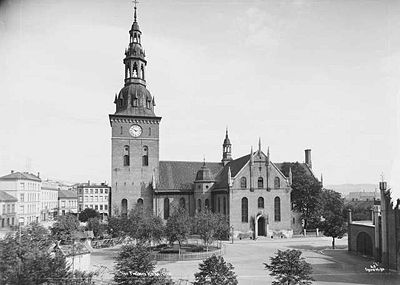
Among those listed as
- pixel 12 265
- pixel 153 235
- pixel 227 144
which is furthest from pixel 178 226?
pixel 227 144

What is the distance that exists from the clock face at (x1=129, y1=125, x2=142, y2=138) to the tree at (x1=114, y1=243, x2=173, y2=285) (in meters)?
25.3

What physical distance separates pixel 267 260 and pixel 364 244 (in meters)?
6.46

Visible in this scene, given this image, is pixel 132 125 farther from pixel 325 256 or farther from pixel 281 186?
pixel 325 256

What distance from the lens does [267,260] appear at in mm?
21578

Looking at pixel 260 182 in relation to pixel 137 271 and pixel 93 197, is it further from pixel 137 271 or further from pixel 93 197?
pixel 93 197

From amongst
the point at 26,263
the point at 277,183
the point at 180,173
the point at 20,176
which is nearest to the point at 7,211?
the point at 20,176

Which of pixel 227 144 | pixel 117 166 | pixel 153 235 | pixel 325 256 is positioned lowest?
pixel 325 256

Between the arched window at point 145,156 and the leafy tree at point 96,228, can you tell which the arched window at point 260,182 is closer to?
the arched window at point 145,156

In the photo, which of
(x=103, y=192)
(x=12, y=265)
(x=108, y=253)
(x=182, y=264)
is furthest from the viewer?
(x=103, y=192)

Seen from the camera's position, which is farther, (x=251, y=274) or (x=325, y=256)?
(x=325, y=256)

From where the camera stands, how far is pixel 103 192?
7075 cm

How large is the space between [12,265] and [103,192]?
2495 inches

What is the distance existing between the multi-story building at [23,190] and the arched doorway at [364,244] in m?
18.9

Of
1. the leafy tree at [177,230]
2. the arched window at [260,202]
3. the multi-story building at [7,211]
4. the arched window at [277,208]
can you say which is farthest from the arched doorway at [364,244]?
the multi-story building at [7,211]
